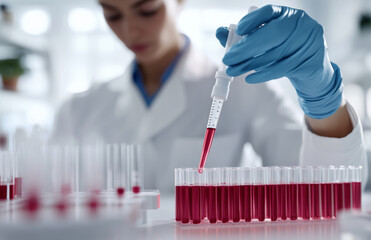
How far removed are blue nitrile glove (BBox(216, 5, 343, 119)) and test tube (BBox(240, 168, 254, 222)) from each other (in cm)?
22

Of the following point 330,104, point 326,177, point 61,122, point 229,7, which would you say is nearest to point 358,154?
point 330,104

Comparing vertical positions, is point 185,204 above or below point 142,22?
below

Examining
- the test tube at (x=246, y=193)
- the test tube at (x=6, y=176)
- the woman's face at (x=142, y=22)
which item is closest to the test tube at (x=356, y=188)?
the test tube at (x=246, y=193)

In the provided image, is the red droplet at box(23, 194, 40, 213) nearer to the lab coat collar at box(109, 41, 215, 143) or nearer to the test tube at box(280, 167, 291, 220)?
the test tube at box(280, 167, 291, 220)

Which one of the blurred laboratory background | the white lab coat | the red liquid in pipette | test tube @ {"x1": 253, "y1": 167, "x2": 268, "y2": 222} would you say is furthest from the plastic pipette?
the blurred laboratory background

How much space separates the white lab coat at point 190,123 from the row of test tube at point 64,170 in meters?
0.76

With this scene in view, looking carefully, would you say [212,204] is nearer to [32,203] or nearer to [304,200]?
[304,200]

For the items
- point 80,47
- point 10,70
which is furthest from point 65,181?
point 80,47

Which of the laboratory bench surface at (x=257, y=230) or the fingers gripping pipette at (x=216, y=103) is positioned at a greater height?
the fingers gripping pipette at (x=216, y=103)

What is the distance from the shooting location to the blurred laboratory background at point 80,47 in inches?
112

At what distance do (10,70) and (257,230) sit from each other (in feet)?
8.04

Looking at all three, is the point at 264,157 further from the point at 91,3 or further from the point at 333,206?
the point at 91,3

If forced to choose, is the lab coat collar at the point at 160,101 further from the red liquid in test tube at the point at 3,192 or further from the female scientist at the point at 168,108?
the red liquid in test tube at the point at 3,192

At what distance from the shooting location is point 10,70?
2.68 m
